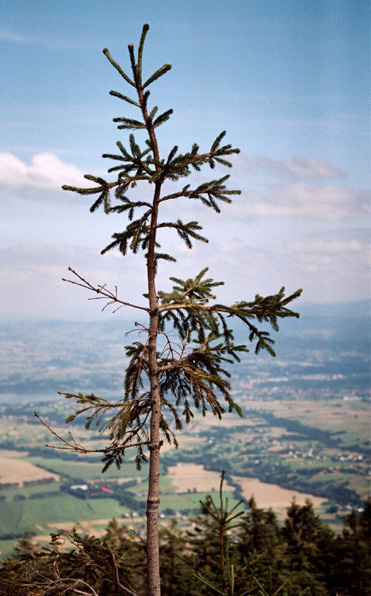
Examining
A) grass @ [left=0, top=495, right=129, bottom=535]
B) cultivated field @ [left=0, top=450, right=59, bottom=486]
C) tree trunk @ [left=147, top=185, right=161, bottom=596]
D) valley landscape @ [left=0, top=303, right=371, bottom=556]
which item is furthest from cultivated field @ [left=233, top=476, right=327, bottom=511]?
tree trunk @ [left=147, top=185, right=161, bottom=596]

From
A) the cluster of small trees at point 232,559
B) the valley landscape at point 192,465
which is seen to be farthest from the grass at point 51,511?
the cluster of small trees at point 232,559

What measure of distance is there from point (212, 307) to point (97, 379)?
572 ft

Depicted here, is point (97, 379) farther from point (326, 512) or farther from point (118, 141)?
point (118, 141)

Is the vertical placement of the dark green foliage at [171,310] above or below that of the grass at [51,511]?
above

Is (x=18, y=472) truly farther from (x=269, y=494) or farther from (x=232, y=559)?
(x=232, y=559)

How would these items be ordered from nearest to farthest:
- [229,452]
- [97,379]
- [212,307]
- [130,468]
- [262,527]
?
1. [212,307]
2. [262,527]
3. [130,468]
4. [229,452]
5. [97,379]

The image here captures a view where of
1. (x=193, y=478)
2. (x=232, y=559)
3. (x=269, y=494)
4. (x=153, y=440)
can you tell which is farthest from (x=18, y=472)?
(x=153, y=440)

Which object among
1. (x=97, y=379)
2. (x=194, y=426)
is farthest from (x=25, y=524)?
(x=97, y=379)

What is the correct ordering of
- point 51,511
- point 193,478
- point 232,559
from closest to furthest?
point 232,559, point 51,511, point 193,478

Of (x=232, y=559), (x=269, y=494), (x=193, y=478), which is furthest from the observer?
(x=193, y=478)

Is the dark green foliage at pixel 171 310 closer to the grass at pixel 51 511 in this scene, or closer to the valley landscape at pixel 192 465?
the valley landscape at pixel 192 465

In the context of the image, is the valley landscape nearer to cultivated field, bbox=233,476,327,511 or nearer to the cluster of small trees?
cultivated field, bbox=233,476,327,511

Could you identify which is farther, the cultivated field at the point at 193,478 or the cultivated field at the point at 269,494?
the cultivated field at the point at 193,478

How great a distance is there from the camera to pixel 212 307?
6844 millimetres
